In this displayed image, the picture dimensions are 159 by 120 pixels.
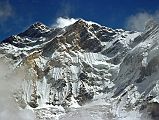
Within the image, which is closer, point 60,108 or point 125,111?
point 125,111

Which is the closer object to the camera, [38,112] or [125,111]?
[125,111]

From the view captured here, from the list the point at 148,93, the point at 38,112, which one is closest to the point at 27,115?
the point at 38,112

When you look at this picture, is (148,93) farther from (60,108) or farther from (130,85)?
(60,108)

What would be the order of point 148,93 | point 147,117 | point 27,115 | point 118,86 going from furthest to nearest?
point 118,86
point 27,115
point 148,93
point 147,117

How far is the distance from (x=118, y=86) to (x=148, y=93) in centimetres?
2737

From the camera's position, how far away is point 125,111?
169 metres

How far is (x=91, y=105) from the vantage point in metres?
193

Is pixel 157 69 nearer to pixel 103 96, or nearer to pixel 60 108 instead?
pixel 103 96

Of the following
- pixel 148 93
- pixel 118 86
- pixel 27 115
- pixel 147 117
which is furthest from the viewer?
pixel 118 86

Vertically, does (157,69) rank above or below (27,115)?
above

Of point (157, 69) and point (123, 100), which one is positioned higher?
point (157, 69)

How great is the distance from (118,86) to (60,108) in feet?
78.6

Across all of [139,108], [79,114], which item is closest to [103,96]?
[79,114]

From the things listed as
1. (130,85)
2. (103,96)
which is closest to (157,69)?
(130,85)
